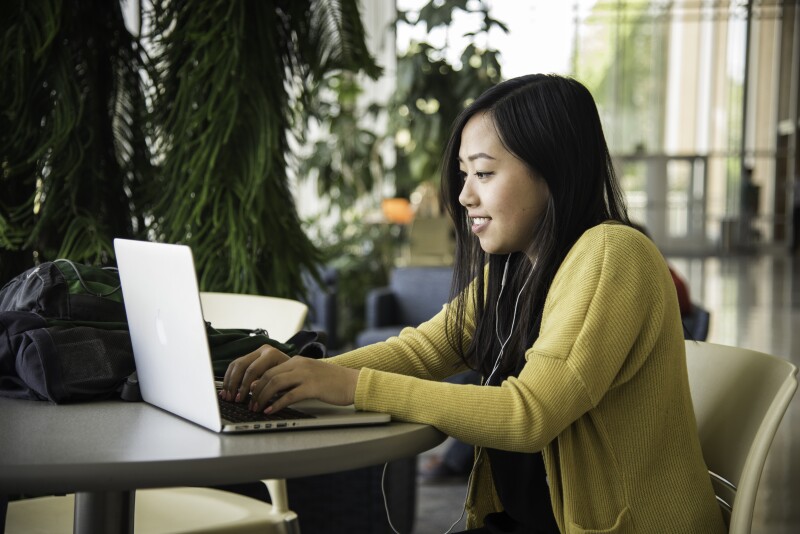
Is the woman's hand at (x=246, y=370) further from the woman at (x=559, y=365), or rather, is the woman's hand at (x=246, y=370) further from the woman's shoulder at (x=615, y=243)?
the woman's shoulder at (x=615, y=243)

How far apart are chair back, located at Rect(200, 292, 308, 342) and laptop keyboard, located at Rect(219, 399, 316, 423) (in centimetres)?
88

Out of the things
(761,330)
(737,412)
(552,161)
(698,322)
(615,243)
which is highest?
(552,161)

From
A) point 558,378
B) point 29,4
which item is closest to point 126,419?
point 558,378

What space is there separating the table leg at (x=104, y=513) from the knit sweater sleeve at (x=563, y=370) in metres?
0.43

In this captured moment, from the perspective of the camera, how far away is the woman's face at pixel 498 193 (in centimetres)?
151

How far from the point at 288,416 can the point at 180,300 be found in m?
0.23

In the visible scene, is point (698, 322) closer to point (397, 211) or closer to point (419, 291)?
point (419, 291)

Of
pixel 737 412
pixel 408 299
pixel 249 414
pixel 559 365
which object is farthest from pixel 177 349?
pixel 408 299

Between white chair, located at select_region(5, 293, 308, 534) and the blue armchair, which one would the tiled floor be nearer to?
white chair, located at select_region(5, 293, 308, 534)

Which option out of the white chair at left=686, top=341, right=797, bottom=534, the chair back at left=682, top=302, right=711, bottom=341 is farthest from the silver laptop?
the chair back at left=682, top=302, right=711, bottom=341

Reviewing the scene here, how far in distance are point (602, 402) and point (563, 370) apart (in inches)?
5.8

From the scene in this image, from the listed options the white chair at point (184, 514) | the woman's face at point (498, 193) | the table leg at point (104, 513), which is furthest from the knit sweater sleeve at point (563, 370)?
the white chair at point (184, 514)

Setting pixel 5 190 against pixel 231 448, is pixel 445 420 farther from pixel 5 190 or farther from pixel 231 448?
pixel 5 190

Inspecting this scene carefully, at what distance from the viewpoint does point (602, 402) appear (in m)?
1.42
